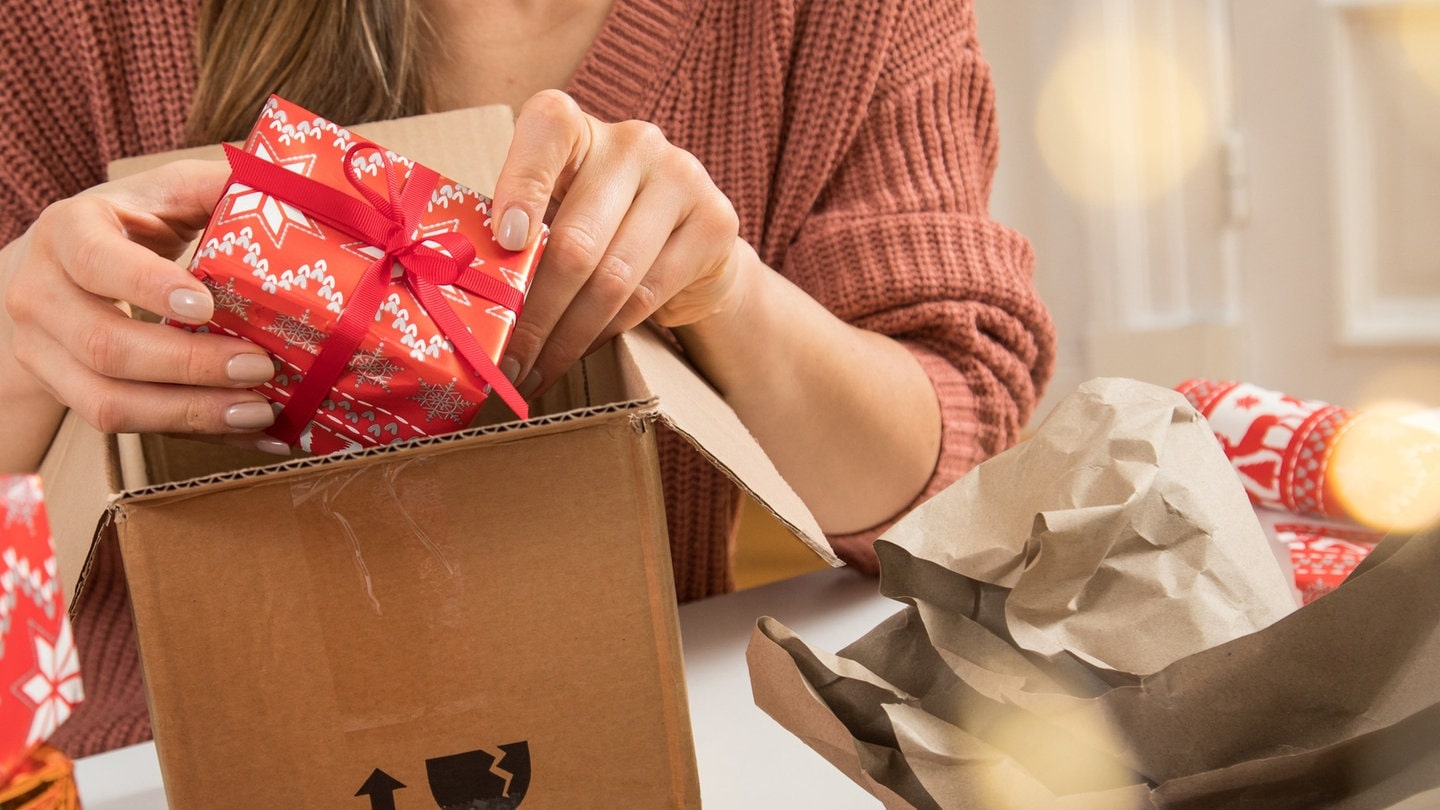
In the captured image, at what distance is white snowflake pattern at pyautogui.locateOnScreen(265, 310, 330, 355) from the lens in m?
0.44

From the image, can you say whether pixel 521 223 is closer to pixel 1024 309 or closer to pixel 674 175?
pixel 674 175

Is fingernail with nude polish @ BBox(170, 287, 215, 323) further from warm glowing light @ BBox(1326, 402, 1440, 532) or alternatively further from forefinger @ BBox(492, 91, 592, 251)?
warm glowing light @ BBox(1326, 402, 1440, 532)

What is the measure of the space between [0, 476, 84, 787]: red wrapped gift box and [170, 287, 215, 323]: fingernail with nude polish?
16cm

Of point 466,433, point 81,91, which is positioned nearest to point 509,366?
point 466,433

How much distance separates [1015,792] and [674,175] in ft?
1.01

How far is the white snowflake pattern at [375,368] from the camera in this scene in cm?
45

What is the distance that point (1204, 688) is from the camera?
341 mm

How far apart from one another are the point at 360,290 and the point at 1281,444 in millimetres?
534

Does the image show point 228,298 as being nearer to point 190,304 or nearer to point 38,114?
point 190,304

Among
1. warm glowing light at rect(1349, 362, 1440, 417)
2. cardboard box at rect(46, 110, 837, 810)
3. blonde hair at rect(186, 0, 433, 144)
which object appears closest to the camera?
cardboard box at rect(46, 110, 837, 810)

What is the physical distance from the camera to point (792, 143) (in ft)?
2.94

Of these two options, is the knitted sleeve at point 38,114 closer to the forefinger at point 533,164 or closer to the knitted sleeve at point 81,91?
the knitted sleeve at point 81,91

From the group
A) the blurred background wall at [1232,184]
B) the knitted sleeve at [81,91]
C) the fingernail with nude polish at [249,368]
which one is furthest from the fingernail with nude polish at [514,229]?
the blurred background wall at [1232,184]

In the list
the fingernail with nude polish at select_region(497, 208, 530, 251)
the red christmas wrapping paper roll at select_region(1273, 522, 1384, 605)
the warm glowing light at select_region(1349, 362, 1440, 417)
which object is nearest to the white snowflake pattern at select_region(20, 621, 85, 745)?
the fingernail with nude polish at select_region(497, 208, 530, 251)
